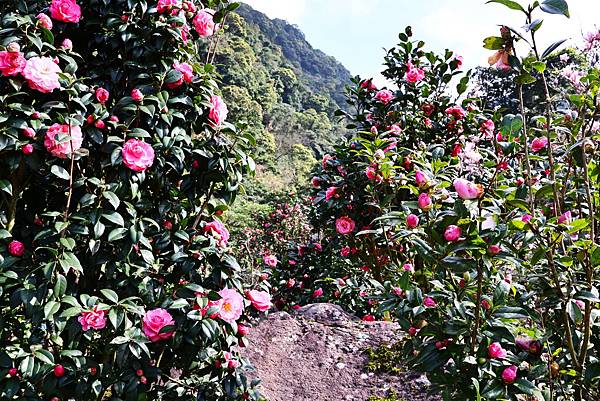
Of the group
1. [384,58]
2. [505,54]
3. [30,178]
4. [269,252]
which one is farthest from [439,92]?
[269,252]

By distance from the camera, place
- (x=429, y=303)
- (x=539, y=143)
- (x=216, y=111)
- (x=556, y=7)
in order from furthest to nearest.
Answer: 1. (x=539, y=143)
2. (x=216, y=111)
3. (x=429, y=303)
4. (x=556, y=7)

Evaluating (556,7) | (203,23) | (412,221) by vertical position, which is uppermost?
(556,7)

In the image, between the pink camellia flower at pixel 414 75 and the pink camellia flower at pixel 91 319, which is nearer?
the pink camellia flower at pixel 91 319

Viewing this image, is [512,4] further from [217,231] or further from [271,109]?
[271,109]

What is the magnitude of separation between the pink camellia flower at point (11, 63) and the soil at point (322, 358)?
5.35 ft

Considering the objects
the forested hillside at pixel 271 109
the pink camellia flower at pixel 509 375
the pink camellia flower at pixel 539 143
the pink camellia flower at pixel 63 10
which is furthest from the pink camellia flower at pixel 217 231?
the forested hillside at pixel 271 109

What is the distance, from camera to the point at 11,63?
1.25 m

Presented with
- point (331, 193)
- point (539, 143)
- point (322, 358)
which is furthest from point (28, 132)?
point (322, 358)

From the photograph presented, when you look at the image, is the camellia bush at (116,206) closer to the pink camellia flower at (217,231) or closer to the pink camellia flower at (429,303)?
the pink camellia flower at (217,231)

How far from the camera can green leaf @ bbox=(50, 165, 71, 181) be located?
1266 mm

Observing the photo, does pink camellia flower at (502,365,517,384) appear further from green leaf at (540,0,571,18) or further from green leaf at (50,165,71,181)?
green leaf at (50,165,71,181)

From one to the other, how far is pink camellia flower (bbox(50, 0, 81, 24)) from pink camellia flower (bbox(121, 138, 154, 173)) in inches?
17.7

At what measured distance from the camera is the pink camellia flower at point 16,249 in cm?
127

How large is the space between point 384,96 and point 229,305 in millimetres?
1967
